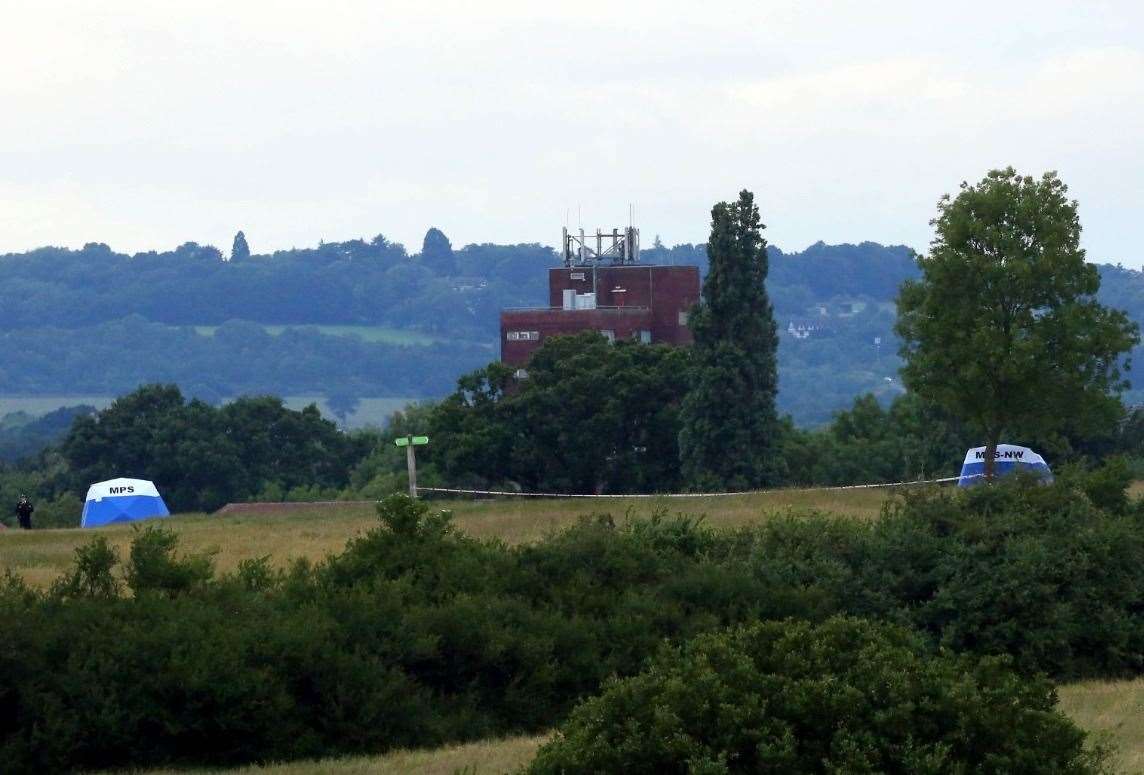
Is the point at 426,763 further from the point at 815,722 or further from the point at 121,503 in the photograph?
the point at 121,503

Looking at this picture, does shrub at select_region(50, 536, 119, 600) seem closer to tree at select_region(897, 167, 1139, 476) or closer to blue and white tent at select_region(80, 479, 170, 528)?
tree at select_region(897, 167, 1139, 476)

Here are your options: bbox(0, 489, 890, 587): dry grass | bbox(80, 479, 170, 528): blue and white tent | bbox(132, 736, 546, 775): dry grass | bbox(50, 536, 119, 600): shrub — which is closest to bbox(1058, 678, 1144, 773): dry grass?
bbox(132, 736, 546, 775): dry grass

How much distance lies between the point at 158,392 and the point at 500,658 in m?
77.8

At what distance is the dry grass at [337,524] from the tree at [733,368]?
15.6 metres

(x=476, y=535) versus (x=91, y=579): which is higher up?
(x=91, y=579)

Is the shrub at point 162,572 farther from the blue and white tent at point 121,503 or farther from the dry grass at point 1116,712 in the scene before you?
the blue and white tent at point 121,503

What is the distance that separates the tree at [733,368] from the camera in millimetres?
63094

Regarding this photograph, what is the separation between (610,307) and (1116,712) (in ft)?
382

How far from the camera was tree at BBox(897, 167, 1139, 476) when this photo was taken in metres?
39.4

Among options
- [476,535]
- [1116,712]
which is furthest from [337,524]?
[1116,712]

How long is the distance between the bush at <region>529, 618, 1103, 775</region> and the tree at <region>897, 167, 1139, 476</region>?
2859 cm

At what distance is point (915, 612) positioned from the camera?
71.3 feet

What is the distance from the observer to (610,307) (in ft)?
438

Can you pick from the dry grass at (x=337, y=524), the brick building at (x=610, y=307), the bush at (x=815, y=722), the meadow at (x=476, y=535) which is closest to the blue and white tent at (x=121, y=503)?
the meadow at (x=476, y=535)
